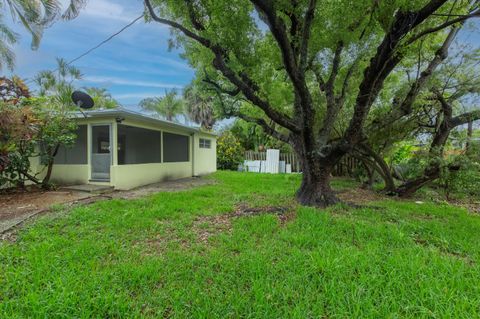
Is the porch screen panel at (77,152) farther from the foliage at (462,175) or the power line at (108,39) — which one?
the foliage at (462,175)

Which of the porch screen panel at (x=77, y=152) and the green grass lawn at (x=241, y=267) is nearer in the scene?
the green grass lawn at (x=241, y=267)

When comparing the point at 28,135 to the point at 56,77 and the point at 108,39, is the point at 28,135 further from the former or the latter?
the point at 56,77

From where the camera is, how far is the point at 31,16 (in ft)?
28.1

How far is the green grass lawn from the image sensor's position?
2.16m

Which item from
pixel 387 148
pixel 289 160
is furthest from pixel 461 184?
pixel 289 160

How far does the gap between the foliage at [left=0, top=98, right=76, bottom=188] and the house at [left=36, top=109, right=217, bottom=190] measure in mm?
773

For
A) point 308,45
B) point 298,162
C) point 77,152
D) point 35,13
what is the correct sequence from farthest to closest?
point 298,162 → point 77,152 → point 35,13 → point 308,45

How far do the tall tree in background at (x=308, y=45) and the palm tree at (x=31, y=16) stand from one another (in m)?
2.87

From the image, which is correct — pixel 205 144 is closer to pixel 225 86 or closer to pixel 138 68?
pixel 138 68

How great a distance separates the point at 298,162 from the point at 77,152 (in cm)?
1068

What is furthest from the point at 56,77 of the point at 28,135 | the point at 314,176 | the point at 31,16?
the point at 314,176

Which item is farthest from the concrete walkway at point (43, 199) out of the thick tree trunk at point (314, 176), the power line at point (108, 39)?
the thick tree trunk at point (314, 176)

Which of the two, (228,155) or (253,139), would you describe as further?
(253,139)

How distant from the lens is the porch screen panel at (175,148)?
34.4 ft
